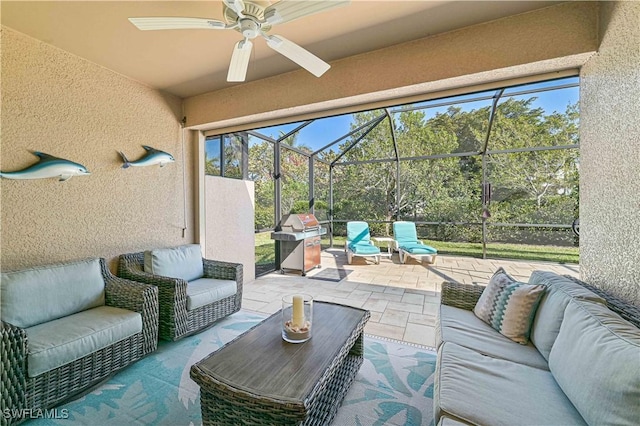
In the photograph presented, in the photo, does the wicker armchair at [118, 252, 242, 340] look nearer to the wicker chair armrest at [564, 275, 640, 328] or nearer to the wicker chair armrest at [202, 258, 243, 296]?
the wicker chair armrest at [202, 258, 243, 296]

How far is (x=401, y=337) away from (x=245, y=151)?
3.70 metres

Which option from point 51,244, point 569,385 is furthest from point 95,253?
point 569,385

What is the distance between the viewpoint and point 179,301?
8.40 feet

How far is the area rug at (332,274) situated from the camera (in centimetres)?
494

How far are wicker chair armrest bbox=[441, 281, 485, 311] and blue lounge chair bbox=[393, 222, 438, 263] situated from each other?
340cm

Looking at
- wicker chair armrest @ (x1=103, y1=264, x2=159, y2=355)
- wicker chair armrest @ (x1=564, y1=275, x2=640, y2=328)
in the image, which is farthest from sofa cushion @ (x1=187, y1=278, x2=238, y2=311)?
wicker chair armrest @ (x1=564, y1=275, x2=640, y2=328)

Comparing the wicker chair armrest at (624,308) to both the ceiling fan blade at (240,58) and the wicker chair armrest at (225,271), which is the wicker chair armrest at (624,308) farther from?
the wicker chair armrest at (225,271)

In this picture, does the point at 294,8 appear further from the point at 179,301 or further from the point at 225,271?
the point at 225,271

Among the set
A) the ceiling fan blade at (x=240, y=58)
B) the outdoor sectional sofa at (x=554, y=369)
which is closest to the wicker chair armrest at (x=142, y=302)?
the ceiling fan blade at (x=240, y=58)

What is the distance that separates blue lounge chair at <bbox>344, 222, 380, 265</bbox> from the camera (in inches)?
233

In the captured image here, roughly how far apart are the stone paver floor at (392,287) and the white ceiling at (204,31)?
2.93 meters

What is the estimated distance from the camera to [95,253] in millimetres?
2830

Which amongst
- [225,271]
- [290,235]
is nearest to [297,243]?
[290,235]

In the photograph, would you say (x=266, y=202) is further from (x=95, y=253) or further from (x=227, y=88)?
(x=95, y=253)
